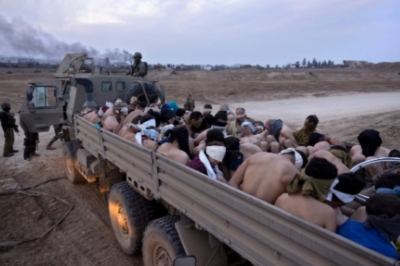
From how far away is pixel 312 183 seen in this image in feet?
7.04

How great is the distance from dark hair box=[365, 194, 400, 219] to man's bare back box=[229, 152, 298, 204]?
64 cm

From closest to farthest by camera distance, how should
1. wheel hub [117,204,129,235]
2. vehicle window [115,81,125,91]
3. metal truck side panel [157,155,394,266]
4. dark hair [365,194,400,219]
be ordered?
metal truck side panel [157,155,394,266] < dark hair [365,194,400,219] < wheel hub [117,204,129,235] < vehicle window [115,81,125,91]

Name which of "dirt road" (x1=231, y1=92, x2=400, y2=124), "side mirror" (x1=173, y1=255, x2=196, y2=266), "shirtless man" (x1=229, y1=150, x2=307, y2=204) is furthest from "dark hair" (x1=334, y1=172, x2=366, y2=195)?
"dirt road" (x1=231, y1=92, x2=400, y2=124)

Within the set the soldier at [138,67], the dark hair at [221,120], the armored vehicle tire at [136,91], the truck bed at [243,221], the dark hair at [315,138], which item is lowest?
the truck bed at [243,221]

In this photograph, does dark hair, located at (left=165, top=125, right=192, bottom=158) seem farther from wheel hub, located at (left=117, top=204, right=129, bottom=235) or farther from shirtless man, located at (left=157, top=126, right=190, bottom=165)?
wheel hub, located at (left=117, top=204, right=129, bottom=235)

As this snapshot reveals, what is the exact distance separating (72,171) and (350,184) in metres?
5.51

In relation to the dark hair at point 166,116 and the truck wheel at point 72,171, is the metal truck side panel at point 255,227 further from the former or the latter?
the truck wheel at point 72,171

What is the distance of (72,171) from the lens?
21.0 ft

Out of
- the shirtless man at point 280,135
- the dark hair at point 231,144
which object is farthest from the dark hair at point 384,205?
the shirtless man at point 280,135

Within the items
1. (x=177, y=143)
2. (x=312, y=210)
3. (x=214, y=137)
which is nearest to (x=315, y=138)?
(x=214, y=137)

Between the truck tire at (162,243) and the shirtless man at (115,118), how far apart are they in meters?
2.40

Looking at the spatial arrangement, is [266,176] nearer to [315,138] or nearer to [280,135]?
[315,138]

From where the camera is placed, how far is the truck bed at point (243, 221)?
5.24ft

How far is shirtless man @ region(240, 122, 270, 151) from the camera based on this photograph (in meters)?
4.07
